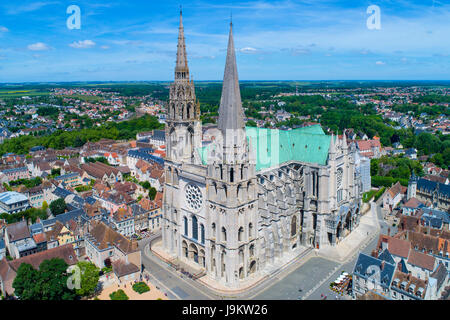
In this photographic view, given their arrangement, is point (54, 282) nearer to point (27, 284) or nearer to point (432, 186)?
point (27, 284)

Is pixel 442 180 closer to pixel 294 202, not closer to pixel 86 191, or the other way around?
pixel 294 202

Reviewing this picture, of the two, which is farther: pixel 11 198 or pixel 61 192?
pixel 61 192

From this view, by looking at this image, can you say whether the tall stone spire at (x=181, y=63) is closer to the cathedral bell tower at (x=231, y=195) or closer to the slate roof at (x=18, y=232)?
the cathedral bell tower at (x=231, y=195)

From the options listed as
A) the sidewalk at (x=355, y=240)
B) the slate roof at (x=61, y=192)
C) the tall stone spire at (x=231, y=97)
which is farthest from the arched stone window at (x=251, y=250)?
the slate roof at (x=61, y=192)

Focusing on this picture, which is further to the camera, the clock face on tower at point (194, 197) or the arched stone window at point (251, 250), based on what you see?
the clock face on tower at point (194, 197)

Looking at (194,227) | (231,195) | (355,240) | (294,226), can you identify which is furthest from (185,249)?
(355,240)
